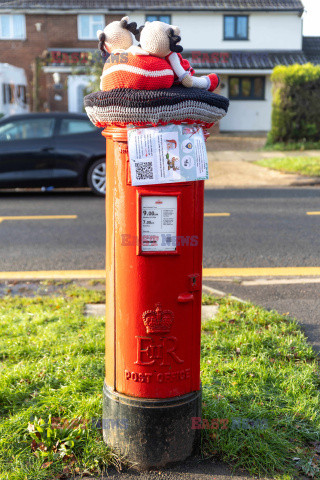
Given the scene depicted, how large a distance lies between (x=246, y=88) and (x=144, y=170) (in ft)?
88.6

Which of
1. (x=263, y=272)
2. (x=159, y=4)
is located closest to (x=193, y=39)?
(x=159, y=4)

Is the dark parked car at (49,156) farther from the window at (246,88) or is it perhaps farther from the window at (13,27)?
the window at (13,27)

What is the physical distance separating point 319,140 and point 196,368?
18.0 meters

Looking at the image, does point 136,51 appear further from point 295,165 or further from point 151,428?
point 295,165

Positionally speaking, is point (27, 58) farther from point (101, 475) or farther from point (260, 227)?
point (101, 475)

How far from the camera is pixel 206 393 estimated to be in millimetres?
3166

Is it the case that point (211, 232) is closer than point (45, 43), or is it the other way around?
point (211, 232)

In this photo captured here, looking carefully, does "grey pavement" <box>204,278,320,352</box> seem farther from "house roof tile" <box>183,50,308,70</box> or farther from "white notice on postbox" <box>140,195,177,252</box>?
"house roof tile" <box>183,50,308,70</box>

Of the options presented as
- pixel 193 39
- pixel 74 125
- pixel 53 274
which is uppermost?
pixel 193 39

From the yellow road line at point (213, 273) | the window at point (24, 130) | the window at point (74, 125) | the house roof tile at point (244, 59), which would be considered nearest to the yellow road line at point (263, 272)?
the yellow road line at point (213, 273)

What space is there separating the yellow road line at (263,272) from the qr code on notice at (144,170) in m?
3.43

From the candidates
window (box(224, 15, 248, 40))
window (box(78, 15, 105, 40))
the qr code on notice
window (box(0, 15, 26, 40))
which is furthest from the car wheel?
window (box(0, 15, 26, 40))

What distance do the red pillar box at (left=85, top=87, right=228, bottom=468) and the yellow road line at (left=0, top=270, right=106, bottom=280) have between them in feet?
9.87

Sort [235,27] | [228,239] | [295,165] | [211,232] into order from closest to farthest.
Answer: [228,239]
[211,232]
[295,165]
[235,27]
